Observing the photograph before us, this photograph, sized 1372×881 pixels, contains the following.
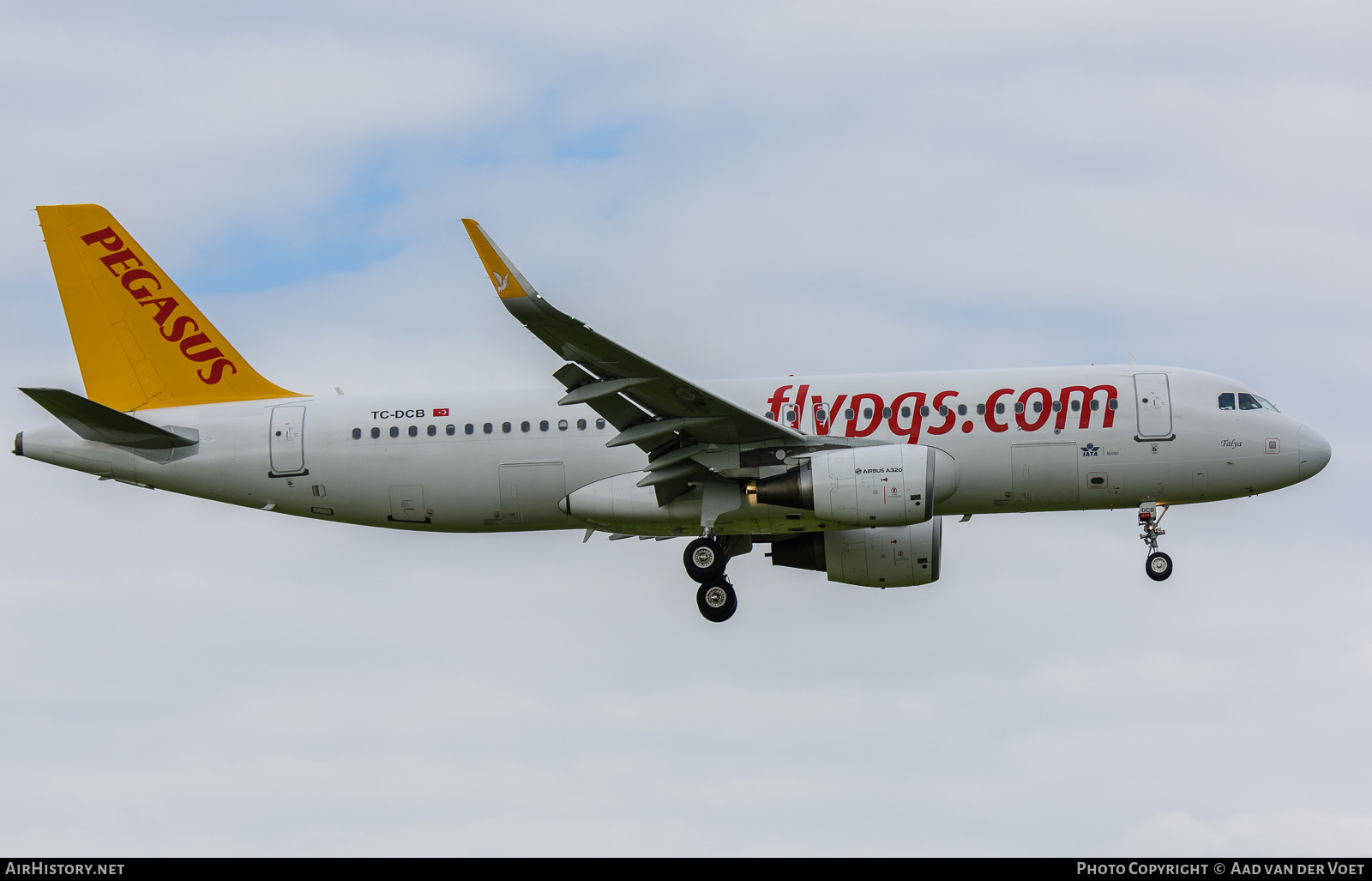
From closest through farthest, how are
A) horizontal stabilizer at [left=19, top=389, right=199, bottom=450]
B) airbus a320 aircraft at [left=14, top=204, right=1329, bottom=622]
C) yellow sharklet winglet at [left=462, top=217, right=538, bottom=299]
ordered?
yellow sharklet winglet at [left=462, top=217, right=538, bottom=299]
airbus a320 aircraft at [left=14, top=204, right=1329, bottom=622]
horizontal stabilizer at [left=19, top=389, right=199, bottom=450]

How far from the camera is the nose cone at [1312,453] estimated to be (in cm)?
3020

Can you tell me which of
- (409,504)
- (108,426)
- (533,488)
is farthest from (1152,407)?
(108,426)

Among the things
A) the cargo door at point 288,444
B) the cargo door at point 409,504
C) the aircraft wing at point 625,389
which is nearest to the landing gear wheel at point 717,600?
the aircraft wing at point 625,389

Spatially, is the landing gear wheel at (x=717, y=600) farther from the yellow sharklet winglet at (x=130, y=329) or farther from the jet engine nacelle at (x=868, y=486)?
the yellow sharklet winglet at (x=130, y=329)

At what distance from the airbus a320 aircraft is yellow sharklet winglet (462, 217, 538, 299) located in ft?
10.2

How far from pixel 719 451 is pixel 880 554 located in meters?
5.42

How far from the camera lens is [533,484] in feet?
99.9

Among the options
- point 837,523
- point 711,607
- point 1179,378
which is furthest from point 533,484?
point 1179,378

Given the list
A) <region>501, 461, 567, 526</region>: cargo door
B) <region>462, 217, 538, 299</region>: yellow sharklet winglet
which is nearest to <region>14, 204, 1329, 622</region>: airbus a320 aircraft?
<region>501, 461, 567, 526</region>: cargo door

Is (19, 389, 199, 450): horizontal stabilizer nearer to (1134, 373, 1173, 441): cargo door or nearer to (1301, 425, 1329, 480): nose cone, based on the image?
(1134, 373, 1173, 441): cargo door

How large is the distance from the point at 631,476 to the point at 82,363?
43.5 feet

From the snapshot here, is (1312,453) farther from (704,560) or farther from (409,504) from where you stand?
(409,504)

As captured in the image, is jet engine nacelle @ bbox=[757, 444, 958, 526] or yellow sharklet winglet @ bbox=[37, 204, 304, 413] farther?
yellow sharklet winglet @ bbox=[37, 204, 304, 413]

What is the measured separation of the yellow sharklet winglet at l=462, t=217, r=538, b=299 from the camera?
77.3ft
